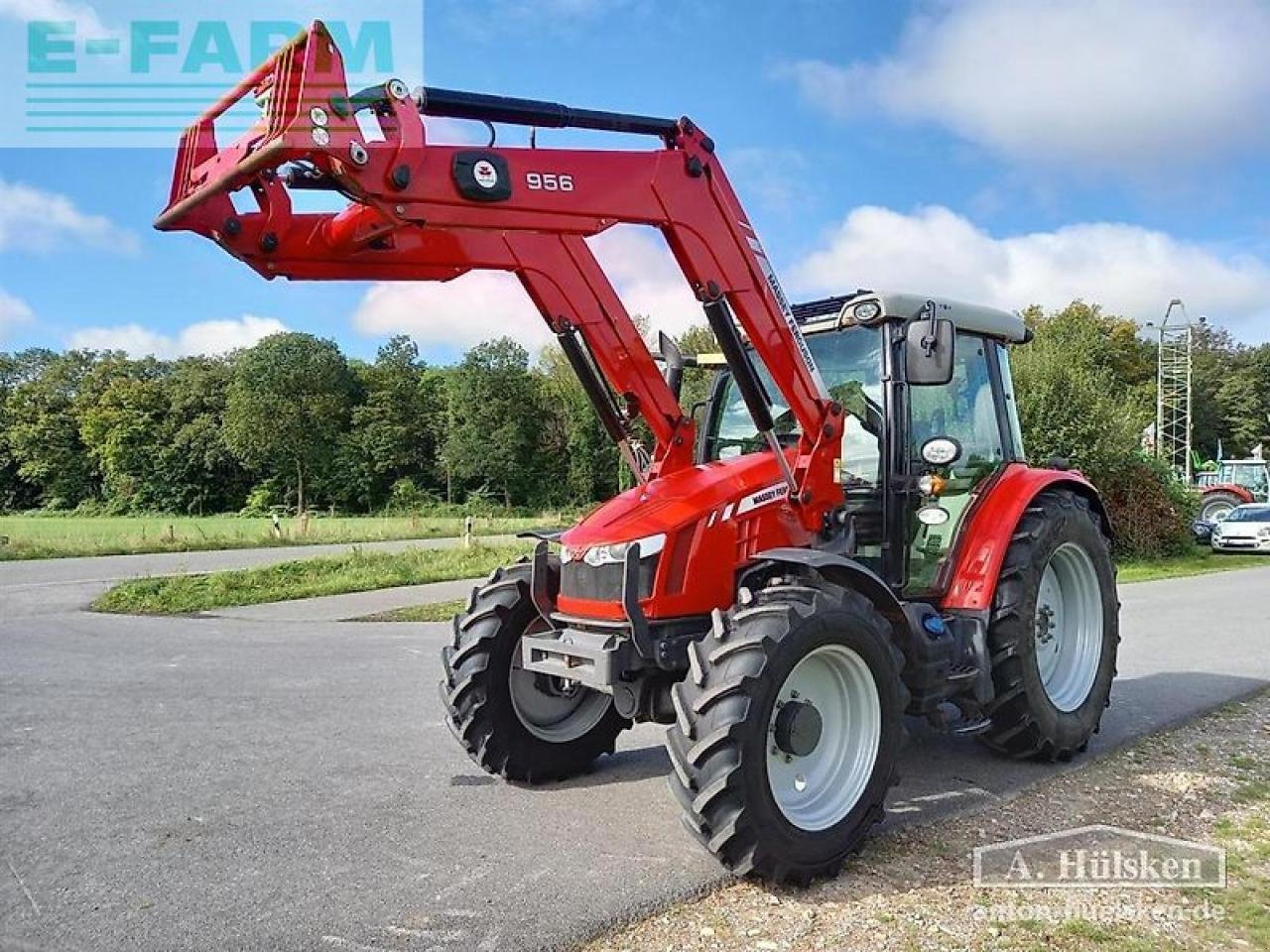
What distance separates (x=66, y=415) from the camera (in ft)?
192

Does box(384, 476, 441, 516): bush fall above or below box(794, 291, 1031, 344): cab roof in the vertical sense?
below

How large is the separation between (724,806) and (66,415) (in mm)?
65743

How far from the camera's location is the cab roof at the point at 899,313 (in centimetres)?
516

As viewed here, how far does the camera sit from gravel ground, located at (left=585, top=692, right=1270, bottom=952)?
3.24m

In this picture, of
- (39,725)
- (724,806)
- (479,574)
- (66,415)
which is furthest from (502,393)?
(724,806)

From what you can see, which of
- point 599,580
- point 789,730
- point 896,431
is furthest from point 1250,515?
point 599,580

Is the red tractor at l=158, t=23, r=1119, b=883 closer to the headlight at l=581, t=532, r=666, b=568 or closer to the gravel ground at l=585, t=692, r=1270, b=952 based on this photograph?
the headlight at l=581, t=532, r=666, b=568

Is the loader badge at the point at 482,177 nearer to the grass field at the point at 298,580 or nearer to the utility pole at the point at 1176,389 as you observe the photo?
the grass field at the point at 298,580

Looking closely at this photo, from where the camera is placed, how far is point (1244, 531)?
2280cm

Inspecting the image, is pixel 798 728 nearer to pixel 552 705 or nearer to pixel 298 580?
pixel 552 705

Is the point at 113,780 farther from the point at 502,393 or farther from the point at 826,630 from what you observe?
the point at 502,393

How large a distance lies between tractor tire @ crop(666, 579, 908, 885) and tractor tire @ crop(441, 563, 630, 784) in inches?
51.1

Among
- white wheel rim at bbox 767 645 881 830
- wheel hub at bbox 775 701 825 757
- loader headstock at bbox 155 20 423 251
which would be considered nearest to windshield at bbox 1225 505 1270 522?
white wheel rim at bbox 767 645 881 830

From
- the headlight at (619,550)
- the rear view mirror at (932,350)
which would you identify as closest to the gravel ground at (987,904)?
the headlight at (619,550)
